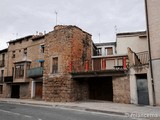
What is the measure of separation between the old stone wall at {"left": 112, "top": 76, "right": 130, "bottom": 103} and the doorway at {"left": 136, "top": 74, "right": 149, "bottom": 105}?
913 millimetres

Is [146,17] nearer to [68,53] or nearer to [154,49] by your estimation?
[154,49]

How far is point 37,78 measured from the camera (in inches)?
955

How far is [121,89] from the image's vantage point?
15.6m

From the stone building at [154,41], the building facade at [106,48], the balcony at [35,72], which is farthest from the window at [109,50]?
the stone building at [154,41]

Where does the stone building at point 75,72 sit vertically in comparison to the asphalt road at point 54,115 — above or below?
above

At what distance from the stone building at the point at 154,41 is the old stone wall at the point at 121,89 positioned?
7.57 ft

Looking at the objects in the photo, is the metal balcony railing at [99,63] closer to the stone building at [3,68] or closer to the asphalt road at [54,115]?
the asphalt road at [54,115]

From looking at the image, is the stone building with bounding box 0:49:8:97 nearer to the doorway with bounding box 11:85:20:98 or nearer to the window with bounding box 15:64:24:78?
the doorway with bounding box 11:85:20:98

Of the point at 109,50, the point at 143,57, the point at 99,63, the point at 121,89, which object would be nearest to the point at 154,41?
the point at 143,57

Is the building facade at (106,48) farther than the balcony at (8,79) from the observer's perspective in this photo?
No

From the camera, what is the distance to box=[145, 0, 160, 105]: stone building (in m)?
13.4

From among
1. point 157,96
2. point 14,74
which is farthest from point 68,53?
point 14,74

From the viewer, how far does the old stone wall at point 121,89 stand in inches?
600

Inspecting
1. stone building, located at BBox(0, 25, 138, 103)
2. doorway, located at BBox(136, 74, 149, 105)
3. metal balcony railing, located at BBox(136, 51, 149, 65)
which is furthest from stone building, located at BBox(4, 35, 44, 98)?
doorway, located at BBox(136, 74, 149, 105)
